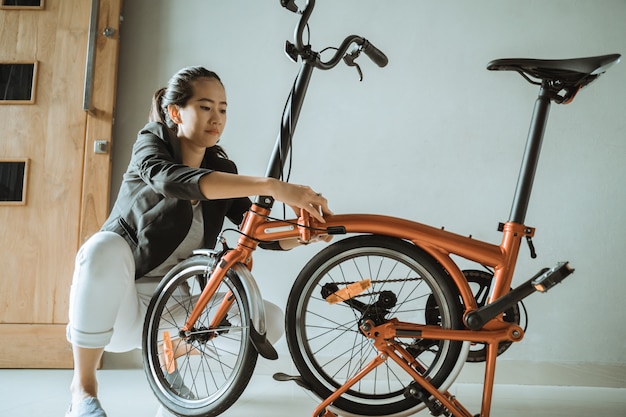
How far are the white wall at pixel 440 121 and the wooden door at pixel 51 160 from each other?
0.11m

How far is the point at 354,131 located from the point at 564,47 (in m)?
0.94

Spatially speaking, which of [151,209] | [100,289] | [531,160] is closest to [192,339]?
[100,289]

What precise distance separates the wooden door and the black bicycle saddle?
1.61 meters

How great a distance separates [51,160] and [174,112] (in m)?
0.91

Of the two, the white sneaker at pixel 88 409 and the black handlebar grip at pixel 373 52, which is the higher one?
the black handlebar grip at pixel 373 52

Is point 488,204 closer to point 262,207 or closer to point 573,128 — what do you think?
point 573,128

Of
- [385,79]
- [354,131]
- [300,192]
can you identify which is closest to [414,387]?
[300,192]

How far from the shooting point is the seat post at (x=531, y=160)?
1325 millimetres

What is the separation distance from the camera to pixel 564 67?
1282 millimetres

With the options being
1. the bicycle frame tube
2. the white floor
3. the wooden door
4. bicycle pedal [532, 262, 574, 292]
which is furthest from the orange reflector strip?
the wooden door

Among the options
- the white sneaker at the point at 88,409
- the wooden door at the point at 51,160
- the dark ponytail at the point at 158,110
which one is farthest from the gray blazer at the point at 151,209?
the wooden door at the point at 51,160

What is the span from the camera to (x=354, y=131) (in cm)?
223

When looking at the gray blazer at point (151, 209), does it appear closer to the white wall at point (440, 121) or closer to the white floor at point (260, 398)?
the white floor at point (260, 398)

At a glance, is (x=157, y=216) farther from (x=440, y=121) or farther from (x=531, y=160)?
(x=440, y=121)
